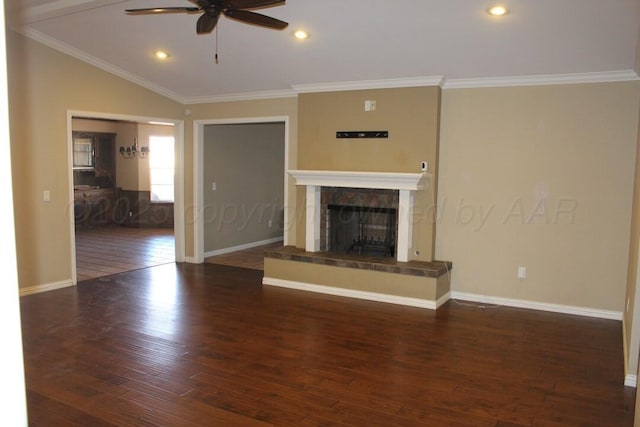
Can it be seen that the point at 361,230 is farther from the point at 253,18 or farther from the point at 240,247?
the point at 253,18

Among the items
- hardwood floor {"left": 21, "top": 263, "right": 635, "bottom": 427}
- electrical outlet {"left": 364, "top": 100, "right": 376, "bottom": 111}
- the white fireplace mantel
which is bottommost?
hardwood floor {"left": 21, "top": 263, "right": 635, "bottom": 427}

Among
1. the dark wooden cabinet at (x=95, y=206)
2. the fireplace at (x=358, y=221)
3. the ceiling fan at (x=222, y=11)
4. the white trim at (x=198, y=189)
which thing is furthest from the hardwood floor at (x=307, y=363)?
the dark wooden cabinet at (x=95, y=206)

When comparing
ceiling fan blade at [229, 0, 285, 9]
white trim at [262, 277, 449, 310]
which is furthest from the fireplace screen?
ceiling fan blade at [229, 0, 285, 9]

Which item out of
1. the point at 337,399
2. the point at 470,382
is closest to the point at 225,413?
the point at 337,399

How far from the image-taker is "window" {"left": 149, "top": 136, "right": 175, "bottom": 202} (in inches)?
425

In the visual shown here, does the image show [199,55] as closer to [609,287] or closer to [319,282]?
[319,282]

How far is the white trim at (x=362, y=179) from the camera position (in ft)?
17.1

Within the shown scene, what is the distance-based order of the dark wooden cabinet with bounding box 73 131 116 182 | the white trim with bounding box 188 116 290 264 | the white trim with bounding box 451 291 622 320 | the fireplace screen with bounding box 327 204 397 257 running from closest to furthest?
the white trim with bounding box 451 291 622 320, the fireplace screen with bounding box 327 204 397 257, the white trim with bounding box 188 116 290 264, the dark wooden cabinet with bounding box 73 131 116 182

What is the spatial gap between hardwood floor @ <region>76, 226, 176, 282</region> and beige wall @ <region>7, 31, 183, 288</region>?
0.71 m

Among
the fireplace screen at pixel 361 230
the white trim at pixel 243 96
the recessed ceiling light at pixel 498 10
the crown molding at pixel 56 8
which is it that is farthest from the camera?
the white trim at pixel 243 96

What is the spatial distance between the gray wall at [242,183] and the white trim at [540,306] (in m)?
3.93

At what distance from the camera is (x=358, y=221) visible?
6.17 metres

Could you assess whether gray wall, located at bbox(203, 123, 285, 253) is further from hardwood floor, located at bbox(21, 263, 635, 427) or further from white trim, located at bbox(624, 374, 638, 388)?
white trim, located at bbox(624, 374, 638, 388)

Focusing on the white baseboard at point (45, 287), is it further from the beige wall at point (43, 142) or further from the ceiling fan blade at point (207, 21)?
the ceiling fan blade at point (207, 21)
